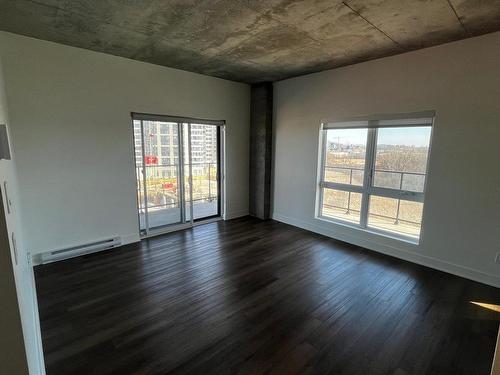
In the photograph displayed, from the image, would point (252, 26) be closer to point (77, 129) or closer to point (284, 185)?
point (77, 129)

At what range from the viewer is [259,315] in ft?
7.84

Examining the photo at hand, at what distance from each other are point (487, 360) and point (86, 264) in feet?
13.7

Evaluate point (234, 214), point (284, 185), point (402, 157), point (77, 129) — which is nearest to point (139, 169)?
point (77, 129)

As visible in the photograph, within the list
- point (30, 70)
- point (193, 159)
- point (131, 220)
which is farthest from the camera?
point (193, 159)

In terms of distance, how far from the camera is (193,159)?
475 cm

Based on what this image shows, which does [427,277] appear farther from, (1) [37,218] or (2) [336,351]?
(1) [37,218]

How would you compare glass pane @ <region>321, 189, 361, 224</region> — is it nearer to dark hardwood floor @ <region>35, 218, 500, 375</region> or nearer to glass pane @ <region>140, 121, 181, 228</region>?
dark hardwood floor @ <region>35, 218, 500, 375</region>

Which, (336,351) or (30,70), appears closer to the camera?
(336,351)

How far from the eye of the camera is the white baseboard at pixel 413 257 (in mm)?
2982

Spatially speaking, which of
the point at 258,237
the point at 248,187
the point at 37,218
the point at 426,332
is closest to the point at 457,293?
the point at 426,332

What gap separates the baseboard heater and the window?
Answer: 343cm

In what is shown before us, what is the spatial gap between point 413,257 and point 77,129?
486 centimetres

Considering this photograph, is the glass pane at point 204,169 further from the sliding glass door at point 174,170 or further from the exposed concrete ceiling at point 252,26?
the exposed concrete ceiling at point 252,26

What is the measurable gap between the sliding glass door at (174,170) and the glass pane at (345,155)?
2143 mm
